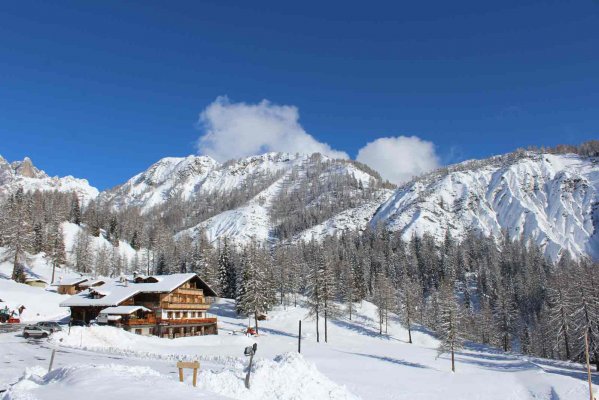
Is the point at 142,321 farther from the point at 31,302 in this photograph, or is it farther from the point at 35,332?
→ the point at 31,302

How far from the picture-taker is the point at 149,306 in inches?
2408

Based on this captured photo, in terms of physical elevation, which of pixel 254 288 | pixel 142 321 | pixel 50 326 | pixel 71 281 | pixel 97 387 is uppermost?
pixel 71 281

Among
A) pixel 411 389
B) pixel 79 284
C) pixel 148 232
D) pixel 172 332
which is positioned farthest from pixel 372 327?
pixel 148 232

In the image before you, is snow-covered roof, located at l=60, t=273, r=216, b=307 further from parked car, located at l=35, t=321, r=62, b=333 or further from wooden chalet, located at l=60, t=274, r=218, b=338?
parked car, located at l=35, t=321, r=62, b=333

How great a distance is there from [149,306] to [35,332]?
62.9ft

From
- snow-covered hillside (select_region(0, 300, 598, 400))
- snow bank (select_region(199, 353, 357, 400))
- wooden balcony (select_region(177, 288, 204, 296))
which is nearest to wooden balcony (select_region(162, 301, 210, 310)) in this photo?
wooden balcony (select_region(177, 288, 204, 296))

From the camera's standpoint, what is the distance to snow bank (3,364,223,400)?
44.5ft

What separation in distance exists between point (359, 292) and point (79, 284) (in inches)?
2630

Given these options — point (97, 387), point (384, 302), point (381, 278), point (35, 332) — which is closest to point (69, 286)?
point (35, 332)

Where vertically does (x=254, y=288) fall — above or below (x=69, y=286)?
below

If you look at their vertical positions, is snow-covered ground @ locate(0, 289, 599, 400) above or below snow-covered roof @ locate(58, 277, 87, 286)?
below

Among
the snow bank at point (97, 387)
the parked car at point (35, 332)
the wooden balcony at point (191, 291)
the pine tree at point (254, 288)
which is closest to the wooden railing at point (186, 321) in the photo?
the wooden balcony at point (191, 291)

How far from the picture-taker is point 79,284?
88.9 m

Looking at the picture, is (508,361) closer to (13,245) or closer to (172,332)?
(172,332)
